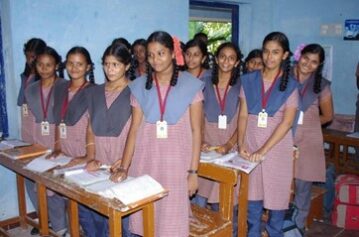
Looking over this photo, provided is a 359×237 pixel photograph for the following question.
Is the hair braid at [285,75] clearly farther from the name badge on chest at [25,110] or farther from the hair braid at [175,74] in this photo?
the name badge on chest at [25,110]

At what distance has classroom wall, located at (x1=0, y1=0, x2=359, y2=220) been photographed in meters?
3.30

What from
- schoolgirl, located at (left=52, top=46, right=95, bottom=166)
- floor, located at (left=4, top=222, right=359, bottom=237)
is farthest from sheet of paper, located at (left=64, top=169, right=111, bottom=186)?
floor, located at (left=4, top=222, right=359, bottom=237)

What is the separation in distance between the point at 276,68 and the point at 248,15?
2733 millimetres

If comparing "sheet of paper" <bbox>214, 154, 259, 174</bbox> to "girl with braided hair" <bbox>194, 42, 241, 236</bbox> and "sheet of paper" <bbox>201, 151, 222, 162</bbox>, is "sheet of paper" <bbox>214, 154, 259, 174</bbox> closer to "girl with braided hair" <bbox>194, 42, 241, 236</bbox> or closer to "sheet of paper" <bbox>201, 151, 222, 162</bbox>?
"sheet of paper" <bbox>201, 151, 222, 162</bbox>

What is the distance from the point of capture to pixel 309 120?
3.22m

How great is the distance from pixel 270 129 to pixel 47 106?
1.67m

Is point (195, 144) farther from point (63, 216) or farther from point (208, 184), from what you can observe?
point (63, 216)

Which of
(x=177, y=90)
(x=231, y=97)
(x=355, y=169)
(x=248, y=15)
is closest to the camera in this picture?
(x=177, y=90)

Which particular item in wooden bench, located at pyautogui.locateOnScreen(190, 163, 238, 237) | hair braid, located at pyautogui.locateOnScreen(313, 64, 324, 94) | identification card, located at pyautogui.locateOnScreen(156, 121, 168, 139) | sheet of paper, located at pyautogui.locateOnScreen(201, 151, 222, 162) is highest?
hair braid, located at pyautogui.locateOnScreen(313, 64, 324, 94)

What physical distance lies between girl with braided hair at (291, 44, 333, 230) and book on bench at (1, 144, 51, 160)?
195 centimetres

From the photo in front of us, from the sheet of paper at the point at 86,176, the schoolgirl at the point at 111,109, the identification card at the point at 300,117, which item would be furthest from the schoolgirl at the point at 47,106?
the identification card at the point at 300,117

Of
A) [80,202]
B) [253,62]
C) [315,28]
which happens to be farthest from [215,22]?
[80,202]

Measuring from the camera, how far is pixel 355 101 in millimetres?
5594

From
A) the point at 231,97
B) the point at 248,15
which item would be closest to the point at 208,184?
the point at 231,97
